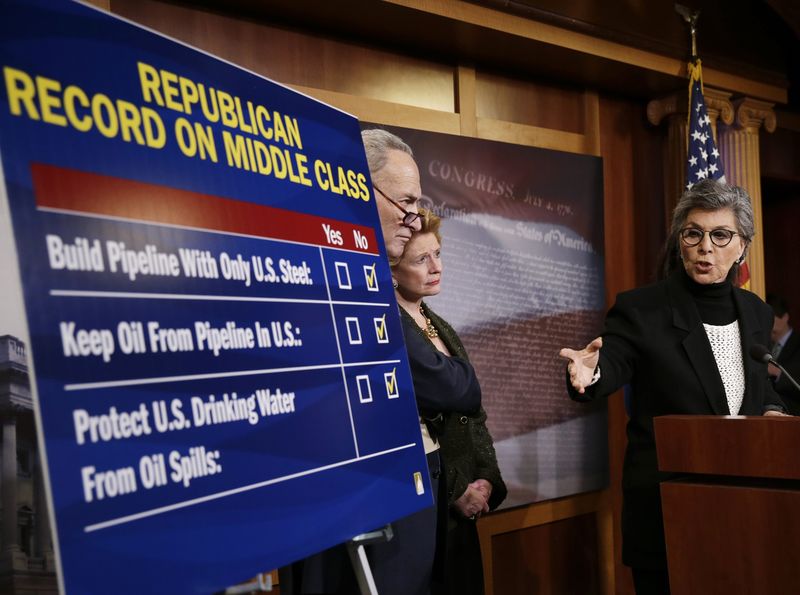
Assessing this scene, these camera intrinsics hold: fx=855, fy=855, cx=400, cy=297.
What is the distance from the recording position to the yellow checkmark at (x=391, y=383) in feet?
5.77

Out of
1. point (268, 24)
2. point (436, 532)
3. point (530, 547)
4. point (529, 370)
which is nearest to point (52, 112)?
point (436, 532)

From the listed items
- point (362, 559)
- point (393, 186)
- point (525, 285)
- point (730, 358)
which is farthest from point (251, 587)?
point (525, 285)

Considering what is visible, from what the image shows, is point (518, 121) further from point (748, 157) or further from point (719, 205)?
point (719, 205)

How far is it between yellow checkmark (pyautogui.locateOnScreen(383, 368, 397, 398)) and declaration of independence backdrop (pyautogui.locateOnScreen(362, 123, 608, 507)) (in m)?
1.78

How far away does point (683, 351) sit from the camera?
107 inches

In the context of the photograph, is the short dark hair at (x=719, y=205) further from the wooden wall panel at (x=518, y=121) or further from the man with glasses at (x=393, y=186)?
the wooden wall panel at (x=518, y=121)

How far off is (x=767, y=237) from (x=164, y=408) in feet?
19.4

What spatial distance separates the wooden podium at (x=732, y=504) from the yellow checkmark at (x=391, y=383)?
835 millimetres

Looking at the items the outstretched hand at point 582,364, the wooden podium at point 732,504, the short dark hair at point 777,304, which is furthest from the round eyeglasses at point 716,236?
the short dark hair at point 777,304

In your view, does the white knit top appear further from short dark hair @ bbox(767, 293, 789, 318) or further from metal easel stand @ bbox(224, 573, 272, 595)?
short dark hair @ bbox(767, 293, 789, 318)

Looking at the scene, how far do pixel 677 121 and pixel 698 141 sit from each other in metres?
0.34

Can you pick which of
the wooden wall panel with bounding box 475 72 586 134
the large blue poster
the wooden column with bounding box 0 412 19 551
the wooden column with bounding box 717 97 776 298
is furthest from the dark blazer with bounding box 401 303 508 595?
the wooden column with bounding box 717 97 776 298

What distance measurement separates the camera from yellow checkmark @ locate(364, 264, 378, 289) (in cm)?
180

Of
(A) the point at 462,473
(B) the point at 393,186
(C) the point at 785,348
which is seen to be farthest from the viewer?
(C) the point at 785,348
